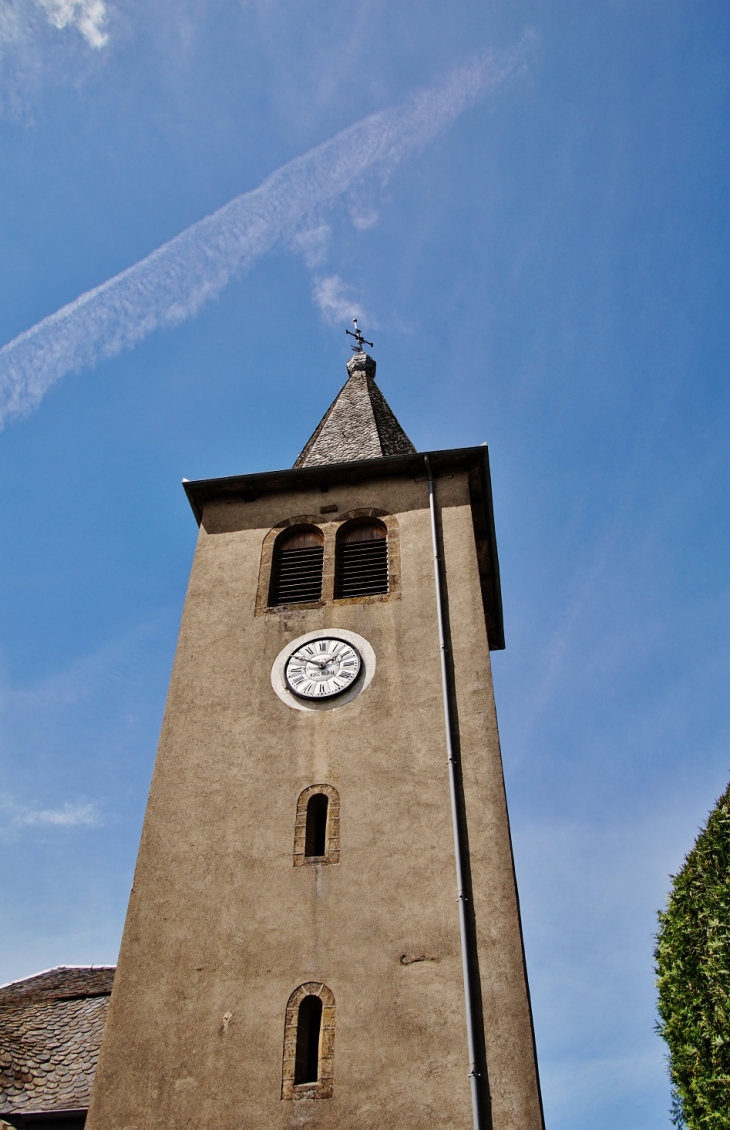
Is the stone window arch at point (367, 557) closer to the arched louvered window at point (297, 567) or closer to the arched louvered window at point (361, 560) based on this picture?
the arched louvered window at point (361, 560)

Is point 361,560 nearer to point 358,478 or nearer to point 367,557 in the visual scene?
point 367,557

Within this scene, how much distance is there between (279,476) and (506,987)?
9979 mm

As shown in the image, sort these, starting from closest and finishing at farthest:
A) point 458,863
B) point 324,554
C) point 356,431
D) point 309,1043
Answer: point 309,1043 → point 458,863 → point 324,554 → point 356,431

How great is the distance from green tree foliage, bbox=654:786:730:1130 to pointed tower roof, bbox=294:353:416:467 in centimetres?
980

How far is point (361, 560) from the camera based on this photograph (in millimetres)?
15469

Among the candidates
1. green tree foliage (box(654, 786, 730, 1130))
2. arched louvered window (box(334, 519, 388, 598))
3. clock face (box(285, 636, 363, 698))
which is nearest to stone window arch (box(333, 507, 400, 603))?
arched louvered window (box(334, 519, 388, 598))

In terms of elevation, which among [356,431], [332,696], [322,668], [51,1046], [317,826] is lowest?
[51,1046]

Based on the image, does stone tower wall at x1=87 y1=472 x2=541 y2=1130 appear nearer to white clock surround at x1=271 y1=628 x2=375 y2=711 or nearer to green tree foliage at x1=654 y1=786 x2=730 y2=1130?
white clock surround at x1=271 y1=628 x2=375 y2=711

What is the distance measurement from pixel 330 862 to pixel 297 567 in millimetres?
5721

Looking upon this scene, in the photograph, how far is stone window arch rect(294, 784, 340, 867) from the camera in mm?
11414

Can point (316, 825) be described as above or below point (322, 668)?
below

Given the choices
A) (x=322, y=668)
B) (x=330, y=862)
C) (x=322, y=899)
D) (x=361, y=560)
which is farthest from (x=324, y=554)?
(x=322, y=899)

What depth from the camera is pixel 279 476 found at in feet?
56.2

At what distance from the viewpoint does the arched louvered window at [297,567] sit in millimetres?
15172
